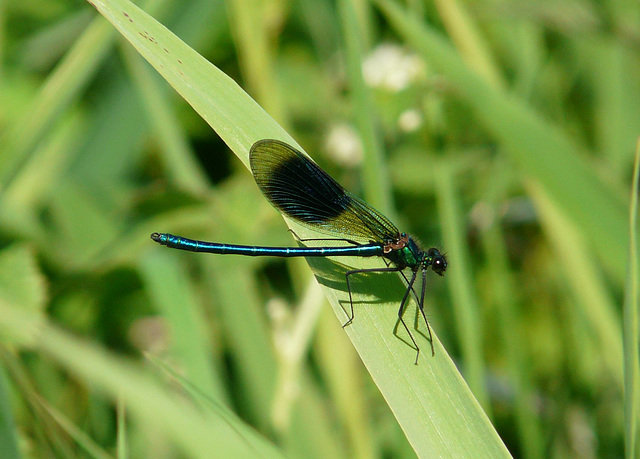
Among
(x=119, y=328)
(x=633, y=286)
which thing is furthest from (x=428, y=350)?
(x=119, y=328)

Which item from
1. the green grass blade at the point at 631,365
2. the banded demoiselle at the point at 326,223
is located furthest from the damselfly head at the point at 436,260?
the green grass blade at the point at 631,365

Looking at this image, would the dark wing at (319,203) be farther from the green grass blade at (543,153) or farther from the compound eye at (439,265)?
the green grass blade at (543,153)

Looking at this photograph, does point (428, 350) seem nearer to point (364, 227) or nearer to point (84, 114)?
point (364, 227)

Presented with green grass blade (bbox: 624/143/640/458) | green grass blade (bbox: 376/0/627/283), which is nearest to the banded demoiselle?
green grass blade (bbox: 376/0/627/283)

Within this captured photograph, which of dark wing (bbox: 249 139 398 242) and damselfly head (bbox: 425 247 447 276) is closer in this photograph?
dark wing (bbox: 249 139 398 242)

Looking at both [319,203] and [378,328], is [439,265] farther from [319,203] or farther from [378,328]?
[378,328]

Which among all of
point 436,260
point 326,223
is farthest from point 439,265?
point 326,223

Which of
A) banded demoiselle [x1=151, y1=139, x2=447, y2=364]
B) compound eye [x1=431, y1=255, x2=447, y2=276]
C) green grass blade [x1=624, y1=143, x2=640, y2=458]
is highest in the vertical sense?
banded demoiselle [x1=151, y1=139, x2=447, y2=364]

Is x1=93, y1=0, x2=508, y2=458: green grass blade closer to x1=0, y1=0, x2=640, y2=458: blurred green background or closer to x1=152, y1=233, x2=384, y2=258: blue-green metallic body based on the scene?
x1=152, y1=233, x2=384, y2=258: blue-green metallic body
